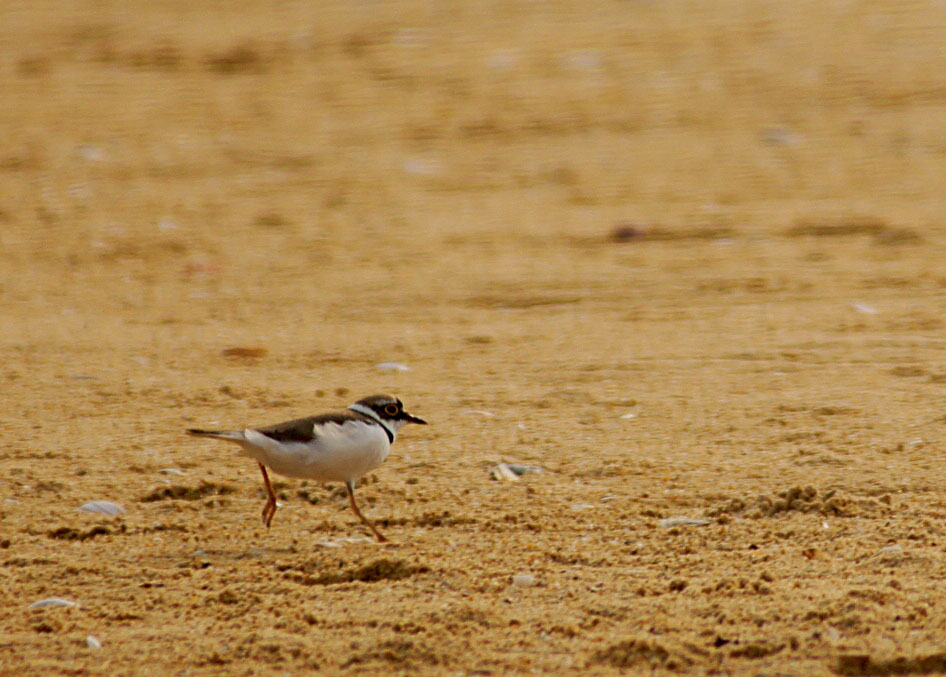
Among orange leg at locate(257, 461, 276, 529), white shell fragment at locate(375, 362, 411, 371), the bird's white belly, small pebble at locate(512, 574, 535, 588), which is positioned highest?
the bird's white belly

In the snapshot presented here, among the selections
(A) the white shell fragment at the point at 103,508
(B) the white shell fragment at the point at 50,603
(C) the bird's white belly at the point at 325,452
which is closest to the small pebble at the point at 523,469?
(C) the bird's white belly at the point at 325,452

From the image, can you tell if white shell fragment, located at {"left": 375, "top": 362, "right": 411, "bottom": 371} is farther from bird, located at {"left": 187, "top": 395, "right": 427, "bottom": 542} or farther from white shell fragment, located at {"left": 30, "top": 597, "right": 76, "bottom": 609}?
white shell fragment, located at {"left": 30, "top": 597, "right": 76, "bottom": 609}

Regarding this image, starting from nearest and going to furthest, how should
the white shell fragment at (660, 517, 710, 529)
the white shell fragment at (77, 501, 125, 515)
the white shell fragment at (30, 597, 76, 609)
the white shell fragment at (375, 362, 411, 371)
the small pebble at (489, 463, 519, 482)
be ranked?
the white shell fragment at (30, 597, 76, 609)
the white shell fragment at (660, 517, 710, 529)
the white shell fragment at (77, 501, 125, 515)
the small pebble at (489, 463, 519, 482)
the white shell fragment at (375, 362, 411, 371)

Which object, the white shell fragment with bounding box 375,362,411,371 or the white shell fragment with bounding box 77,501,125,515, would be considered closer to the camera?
the white shell fragment with bounding box 77,501,125,515

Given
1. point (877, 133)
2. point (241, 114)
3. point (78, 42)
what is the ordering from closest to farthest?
point (877, 133) < point (241, 114) < point (78, 42)

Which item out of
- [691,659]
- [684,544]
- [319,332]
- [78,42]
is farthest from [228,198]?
[691,659]

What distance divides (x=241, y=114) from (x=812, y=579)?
26.2 feet

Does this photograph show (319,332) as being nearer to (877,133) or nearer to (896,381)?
(896,381)

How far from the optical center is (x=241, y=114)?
36.3ft

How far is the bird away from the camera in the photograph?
14.6 ft

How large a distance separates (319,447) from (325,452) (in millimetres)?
26

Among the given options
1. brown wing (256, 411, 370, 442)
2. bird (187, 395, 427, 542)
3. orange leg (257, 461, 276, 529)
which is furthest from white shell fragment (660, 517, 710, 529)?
orange leg (257, 461, 276, 529)

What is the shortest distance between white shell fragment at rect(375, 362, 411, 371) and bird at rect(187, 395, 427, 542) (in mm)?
1906

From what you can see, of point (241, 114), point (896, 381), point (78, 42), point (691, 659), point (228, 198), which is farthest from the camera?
point (78, 42)
